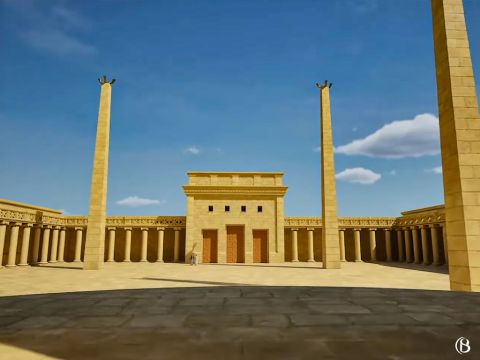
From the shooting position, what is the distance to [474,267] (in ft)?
32.4

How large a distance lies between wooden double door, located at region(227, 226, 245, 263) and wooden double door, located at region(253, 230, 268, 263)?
50.0 inches

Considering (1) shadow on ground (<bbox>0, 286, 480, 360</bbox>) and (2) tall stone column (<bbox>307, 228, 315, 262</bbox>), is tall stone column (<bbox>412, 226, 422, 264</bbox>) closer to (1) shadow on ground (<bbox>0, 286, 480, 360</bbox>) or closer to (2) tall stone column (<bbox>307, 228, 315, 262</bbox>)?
(2) tall stone column (<bbox>307, 228, 315, 262</bbox>)

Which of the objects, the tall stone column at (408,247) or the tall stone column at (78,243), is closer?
the tall stone column at (408,247)

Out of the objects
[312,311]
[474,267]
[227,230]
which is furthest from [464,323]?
[227,230]

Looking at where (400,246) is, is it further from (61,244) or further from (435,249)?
(61,244)

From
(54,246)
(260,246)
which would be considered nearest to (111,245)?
(54,246)

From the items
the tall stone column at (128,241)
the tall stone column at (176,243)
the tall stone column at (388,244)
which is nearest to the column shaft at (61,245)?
the tall stone column at (128,241)

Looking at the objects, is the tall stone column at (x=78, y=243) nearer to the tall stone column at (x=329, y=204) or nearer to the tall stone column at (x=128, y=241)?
the tall stone column at (x=128, y=241)

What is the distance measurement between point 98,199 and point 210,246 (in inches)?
537

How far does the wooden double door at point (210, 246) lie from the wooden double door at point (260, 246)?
13.2 feet

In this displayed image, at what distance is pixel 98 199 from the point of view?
23.8 m

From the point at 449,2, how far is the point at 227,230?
27.1 m

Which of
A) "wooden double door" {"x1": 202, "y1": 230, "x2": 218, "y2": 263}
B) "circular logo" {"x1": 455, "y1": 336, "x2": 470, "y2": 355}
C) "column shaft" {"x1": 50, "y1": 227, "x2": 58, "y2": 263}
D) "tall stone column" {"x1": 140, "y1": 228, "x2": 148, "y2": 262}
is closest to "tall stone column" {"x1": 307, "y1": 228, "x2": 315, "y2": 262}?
"wooden double door" {"x1": 202, "y1": 230, "x2": 218, "y2": 263}

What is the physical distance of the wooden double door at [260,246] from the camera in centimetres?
3403
